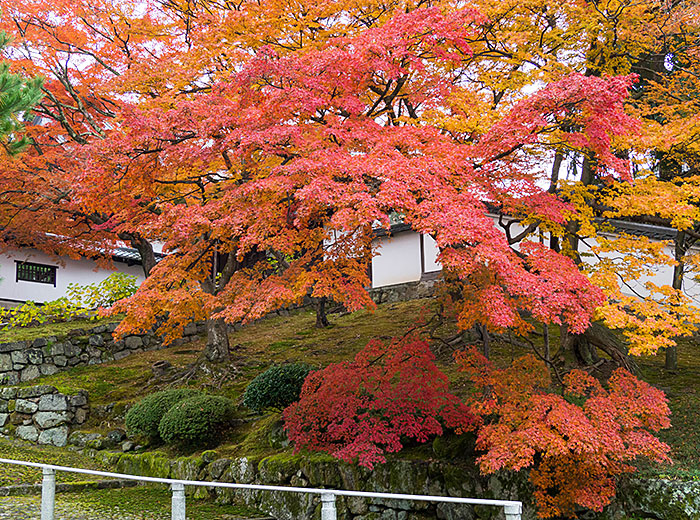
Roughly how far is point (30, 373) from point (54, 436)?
341cm

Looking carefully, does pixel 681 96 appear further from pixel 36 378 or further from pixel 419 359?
pixel 36 378

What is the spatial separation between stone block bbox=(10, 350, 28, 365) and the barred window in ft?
19.6

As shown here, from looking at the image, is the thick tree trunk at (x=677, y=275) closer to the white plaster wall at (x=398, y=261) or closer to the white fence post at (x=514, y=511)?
the white fence post at (x=514, y=511)

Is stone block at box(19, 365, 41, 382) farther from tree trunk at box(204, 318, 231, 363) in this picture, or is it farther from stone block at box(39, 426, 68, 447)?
tree trunk at box(204, 318, 231, 363)

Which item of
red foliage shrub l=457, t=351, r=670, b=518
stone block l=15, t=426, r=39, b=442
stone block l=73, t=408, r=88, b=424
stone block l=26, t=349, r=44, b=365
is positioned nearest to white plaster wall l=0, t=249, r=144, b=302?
stone block l=26, t=349, r=44, b=365

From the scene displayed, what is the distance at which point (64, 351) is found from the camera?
1658cm

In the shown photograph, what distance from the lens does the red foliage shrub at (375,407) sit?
8.45 m

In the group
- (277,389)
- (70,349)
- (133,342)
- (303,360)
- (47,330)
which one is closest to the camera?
(277,389)

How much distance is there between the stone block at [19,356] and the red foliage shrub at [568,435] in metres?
12.7

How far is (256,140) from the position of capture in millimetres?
8219

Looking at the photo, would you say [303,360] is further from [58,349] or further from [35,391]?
[58,349]

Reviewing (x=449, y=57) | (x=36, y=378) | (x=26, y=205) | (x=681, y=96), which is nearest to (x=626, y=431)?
(x=449, y=57)

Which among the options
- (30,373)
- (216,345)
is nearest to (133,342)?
(30,373)

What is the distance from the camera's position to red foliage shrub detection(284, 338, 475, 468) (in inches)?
333
